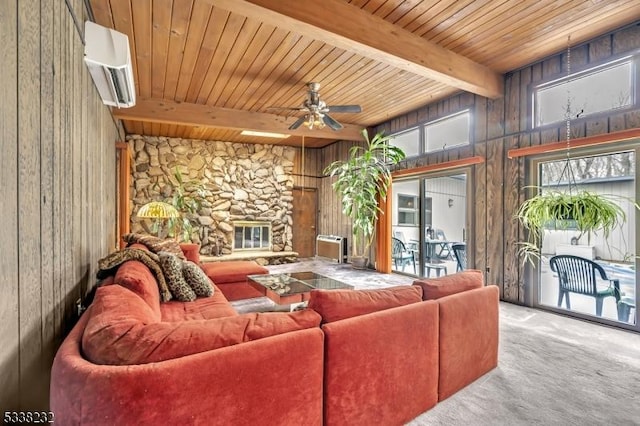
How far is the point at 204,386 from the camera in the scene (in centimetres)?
104

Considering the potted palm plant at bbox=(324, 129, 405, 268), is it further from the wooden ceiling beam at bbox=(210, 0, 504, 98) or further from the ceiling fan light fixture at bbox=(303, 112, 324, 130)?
the wooden ceiling beam at bbox=(210, 0, 504, 98)

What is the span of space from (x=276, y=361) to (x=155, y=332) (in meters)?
0.46

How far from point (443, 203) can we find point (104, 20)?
16.0 ft

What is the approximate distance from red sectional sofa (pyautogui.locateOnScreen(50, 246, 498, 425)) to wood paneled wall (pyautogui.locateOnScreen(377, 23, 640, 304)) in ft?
7.23

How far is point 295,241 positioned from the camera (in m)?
7.57

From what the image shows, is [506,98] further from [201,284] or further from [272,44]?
[201,284]

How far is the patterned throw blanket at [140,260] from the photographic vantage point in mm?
2234

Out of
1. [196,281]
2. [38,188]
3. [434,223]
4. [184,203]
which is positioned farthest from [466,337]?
[184,203]

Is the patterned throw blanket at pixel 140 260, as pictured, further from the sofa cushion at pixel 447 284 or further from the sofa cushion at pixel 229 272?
the sofa cushion at pixel 447 284

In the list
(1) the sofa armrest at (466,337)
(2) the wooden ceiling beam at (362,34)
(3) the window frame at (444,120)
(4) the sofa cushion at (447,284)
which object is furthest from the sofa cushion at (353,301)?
(3) the window frame at (444,120)

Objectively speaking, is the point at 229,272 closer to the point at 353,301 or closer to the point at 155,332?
the point at 353,301

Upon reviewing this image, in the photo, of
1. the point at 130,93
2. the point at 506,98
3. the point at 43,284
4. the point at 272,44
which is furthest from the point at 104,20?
the point at 506,98

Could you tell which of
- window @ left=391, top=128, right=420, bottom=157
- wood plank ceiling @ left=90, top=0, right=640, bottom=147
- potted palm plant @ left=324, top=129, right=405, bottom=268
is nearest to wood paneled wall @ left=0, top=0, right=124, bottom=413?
wood plank ceiling @ left=90, top=0, right=640, bottom=147

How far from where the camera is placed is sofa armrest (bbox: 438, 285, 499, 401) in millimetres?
1810
